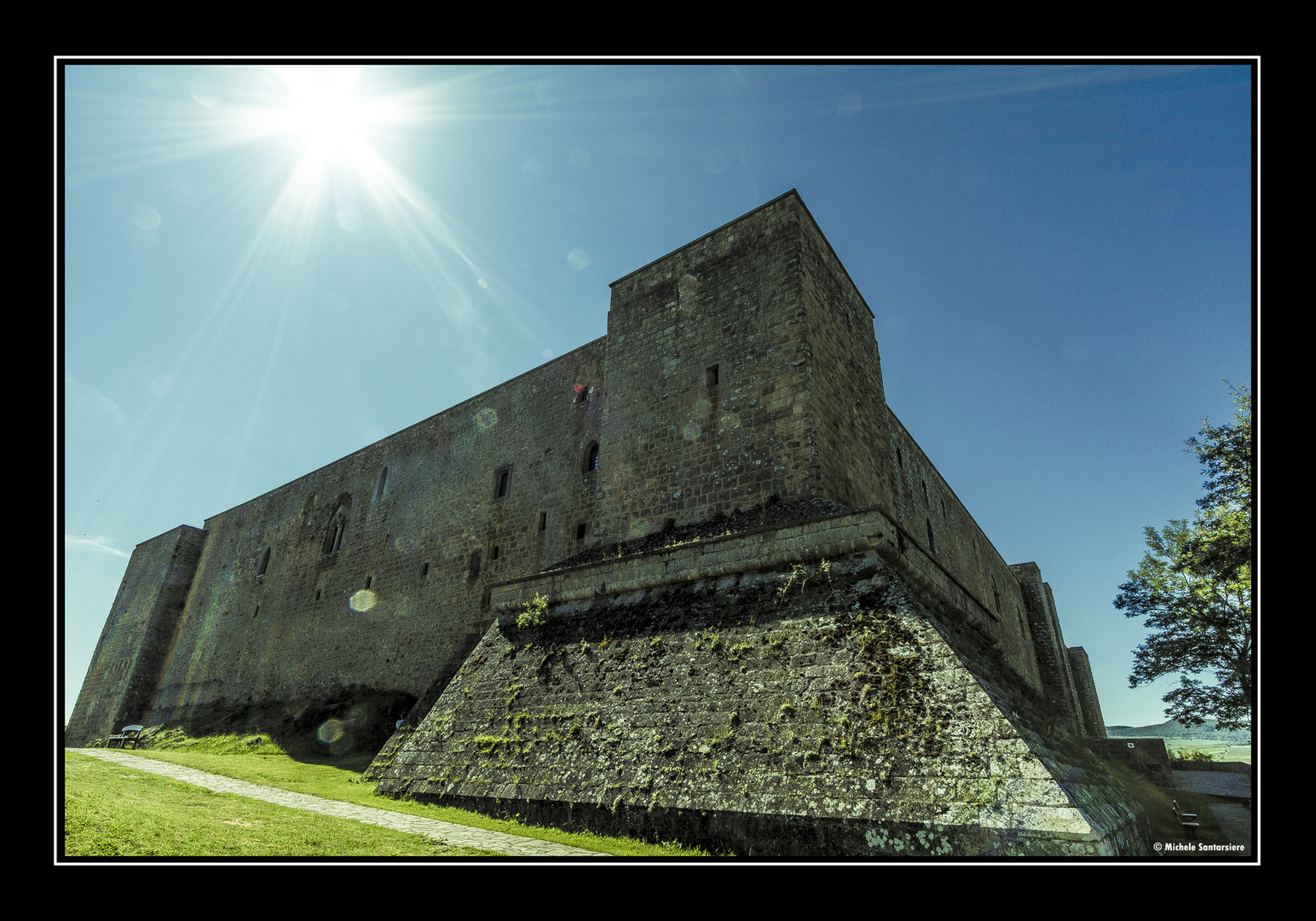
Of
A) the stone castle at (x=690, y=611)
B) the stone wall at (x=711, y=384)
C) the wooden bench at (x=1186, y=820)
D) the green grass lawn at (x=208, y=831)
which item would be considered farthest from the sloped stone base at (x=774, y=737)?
the wooden bench at (x=1186, y=820)

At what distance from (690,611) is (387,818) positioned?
4762 millimetres

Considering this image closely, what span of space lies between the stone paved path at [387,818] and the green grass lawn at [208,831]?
28 centimetres

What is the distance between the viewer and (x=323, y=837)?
6309 millimetres

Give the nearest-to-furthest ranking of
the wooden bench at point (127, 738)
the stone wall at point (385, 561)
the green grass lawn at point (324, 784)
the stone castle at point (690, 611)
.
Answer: the stone castle at point (690, 611) < the green grass lawn at point (324, 784) < the stone wall at point (385, 561) < the wooden bench at point (127, 738)

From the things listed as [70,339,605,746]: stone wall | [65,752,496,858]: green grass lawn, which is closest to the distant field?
[70,339,605,746]: stone wall

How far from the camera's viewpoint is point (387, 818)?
793 cm

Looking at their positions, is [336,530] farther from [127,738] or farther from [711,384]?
[711,384]

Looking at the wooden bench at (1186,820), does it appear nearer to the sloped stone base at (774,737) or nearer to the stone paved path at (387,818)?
the sloped stone base at (774,737)

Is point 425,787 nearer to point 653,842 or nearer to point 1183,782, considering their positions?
point 653,842

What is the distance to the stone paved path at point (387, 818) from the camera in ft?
21.0

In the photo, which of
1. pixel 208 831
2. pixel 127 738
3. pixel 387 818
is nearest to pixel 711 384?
pixel 387 818

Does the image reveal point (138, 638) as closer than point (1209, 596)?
No

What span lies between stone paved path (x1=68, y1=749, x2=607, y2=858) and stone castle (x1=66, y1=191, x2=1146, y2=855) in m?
0.79
